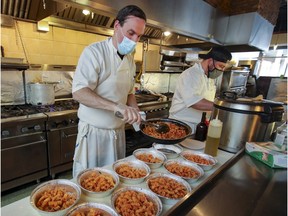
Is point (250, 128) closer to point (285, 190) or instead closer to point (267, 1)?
point (285, 190)

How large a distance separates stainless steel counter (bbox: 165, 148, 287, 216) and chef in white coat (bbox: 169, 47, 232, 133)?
2.64 feet

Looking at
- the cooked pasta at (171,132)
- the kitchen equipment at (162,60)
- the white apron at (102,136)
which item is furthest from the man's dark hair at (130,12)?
the kitchen equipment at (162,60)

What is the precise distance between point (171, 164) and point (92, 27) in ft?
9.39

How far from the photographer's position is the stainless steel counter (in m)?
0.75

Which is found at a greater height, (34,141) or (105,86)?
(105,86)

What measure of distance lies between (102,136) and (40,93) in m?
1.38

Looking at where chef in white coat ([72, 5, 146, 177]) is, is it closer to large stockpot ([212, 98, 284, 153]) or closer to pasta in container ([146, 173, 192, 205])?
pasta in container ([146, 173, 192, 205])

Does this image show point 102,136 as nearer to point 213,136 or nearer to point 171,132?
point 171,132

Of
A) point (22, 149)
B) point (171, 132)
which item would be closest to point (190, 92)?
point (171, 132)

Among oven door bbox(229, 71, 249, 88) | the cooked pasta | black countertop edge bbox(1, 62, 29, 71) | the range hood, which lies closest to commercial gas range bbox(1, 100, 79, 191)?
black countertop edge bbox(1, 62, 29, 71)

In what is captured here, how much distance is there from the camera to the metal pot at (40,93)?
226cm

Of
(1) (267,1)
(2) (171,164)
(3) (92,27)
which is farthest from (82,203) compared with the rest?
(1) (267,1)

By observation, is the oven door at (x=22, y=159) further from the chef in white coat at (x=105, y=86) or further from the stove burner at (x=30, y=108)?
the chef in white coat at (x=105, y=86)

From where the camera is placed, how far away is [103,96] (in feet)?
4.44
